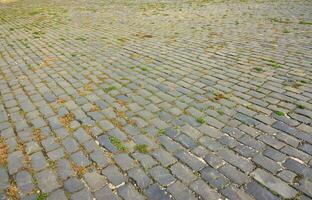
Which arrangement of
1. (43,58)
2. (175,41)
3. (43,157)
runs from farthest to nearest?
(175,41), (43,58), (43,157)

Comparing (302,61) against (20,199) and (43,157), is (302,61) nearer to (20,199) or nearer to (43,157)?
(43,157)

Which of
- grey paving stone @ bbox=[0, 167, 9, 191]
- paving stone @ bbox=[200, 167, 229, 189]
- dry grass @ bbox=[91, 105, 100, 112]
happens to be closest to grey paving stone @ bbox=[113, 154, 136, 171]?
paving stone @ bbox=[200, 167, 229, 189]

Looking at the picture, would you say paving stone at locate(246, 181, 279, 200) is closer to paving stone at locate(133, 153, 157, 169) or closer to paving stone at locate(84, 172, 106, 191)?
paving stone at locate(133, 153, 157, 169)

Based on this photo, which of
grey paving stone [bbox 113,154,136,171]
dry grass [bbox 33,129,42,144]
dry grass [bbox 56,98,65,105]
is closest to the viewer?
grey paving stone [bbox 113,154,136,171]

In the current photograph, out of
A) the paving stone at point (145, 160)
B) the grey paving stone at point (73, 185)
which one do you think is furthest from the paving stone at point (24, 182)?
the paving stone at point (145, 160)

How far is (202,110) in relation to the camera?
4.65 m

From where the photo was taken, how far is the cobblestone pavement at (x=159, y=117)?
10.5 ft

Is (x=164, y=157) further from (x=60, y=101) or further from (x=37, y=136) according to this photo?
(x=60, y=101)

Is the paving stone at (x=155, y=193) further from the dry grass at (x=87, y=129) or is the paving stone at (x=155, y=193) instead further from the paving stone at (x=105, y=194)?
the dry grass at (x=87, y=129)

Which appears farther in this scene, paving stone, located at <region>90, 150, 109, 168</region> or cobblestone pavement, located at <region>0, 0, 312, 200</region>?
paving stone, located at <region>90, 150, 109, 168</region>

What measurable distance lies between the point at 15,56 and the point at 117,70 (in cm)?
327

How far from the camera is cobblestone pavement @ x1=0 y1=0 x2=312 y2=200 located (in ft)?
10.5

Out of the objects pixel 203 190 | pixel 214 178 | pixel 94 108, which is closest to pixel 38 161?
pixel 94 108

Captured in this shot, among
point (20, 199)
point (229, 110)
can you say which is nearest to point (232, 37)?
point (229, 110)
